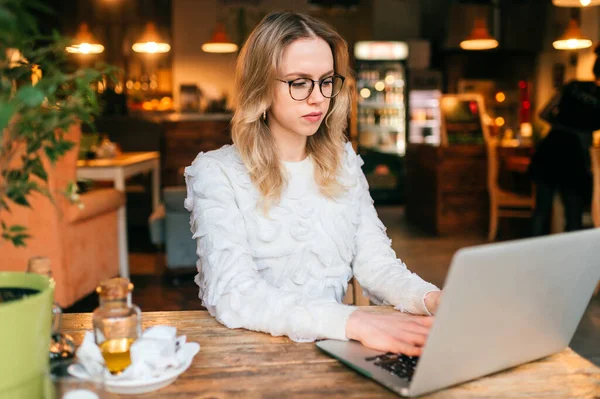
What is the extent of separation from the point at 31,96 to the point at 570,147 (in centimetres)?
500

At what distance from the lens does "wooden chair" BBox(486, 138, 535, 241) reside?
21.3 feet

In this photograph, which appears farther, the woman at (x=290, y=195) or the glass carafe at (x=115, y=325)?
the woman at (x=290, y=195)

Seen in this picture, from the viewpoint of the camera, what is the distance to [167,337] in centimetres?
102

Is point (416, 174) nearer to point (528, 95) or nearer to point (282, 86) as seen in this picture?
point (528, 95)

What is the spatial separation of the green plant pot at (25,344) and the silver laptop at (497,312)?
44 centimetres

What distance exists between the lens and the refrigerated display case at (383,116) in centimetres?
965

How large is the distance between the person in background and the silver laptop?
4300 millimetres

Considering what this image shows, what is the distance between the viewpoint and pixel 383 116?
9836 mm

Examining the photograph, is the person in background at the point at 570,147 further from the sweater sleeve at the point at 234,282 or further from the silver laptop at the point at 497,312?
the silver laptop at the point at 497,312

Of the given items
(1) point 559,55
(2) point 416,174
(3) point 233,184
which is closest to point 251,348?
(3) point 233,184

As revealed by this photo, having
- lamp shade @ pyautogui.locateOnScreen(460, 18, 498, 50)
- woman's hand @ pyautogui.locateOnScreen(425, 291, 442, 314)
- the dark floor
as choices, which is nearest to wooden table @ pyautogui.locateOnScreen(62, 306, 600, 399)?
woman's hand @ pyautogui.locateOnScreen(425, 291, 442, 314)

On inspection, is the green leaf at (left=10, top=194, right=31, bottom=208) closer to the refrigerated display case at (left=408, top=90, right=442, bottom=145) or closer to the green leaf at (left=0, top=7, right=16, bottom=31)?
the green leaf at (left=0, top=7, right=16, bottom=31)

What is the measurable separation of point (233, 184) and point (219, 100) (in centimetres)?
849

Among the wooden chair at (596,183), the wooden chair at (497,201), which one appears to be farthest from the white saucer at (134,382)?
the wooden chair at (497,201)
